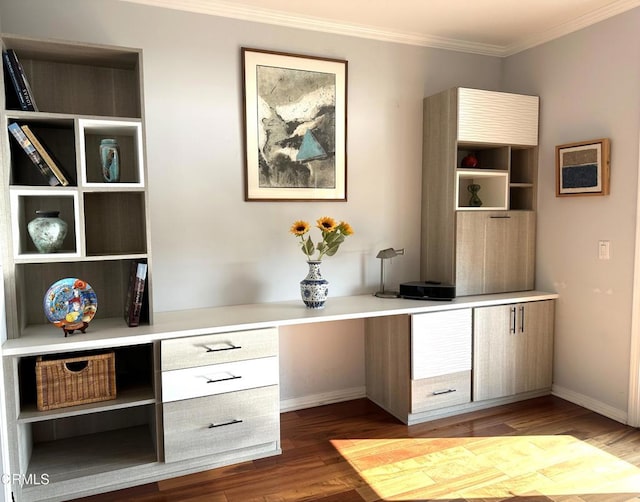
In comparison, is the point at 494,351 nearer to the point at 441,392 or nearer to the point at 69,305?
the point at 441,392

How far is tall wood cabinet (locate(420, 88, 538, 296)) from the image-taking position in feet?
10.5

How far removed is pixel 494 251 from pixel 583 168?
748 mm

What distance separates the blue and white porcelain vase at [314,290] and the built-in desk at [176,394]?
6 cm

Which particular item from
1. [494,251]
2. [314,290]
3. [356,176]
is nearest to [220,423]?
[314,290]

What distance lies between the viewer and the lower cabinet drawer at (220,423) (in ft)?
7.66

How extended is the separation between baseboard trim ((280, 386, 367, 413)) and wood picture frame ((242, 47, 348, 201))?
4.27 ft

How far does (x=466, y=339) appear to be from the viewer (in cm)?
301

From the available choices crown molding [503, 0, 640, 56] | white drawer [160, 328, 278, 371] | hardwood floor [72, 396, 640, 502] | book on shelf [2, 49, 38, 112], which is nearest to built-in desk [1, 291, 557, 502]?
white drawer [160, 328, 278, 371]

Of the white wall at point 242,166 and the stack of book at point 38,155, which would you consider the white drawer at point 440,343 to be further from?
the stack of book at point 38,155

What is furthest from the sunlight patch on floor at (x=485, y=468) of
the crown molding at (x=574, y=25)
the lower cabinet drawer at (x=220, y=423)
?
the crown molding at (x=574, y=25)

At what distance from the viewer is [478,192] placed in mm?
3566

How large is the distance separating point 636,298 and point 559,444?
3.14ft

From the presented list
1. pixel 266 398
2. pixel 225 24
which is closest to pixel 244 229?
pixel 266 398

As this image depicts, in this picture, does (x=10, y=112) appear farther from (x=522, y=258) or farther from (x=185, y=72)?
(x=522, y=258)
